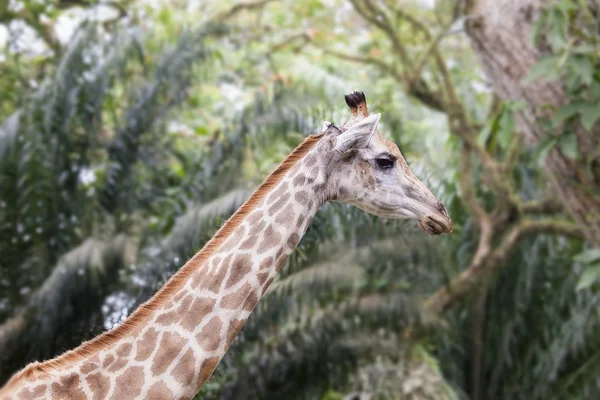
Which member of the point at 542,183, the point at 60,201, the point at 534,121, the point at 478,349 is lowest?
the point at 478,349

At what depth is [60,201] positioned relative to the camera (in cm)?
607

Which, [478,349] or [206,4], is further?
[206,4]

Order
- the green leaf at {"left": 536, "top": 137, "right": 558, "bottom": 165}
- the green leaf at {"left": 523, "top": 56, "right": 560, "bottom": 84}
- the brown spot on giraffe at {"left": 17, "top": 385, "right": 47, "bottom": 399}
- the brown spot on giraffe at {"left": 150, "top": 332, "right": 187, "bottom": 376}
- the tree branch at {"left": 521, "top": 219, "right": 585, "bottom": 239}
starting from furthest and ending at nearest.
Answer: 1. the tree branch at {"left": 521, "top": 219, "right": 585, "bottom": 239}
2. the green leaf at {"left": 536, "top": 137, "right": 558, "bottom": 165}
3. the green leaf at {"left": 523, "top": 56, "right": 560, "bottom": 84}
4. the brown spot on giraffe at {"left": 150, "top": 332, "right": 187, "bottom": 376}
5. the brown spot on giraffe at {"left": 17, "top": 385, "right": 47, "bottom": 399}

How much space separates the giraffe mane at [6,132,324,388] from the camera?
2.61 meters

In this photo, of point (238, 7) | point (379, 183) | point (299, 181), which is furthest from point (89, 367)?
point (238, 7)

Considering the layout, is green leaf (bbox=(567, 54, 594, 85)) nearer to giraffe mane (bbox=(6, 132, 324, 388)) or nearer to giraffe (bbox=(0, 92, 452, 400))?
giraffe (bbox=(0, 92, 452, 400))

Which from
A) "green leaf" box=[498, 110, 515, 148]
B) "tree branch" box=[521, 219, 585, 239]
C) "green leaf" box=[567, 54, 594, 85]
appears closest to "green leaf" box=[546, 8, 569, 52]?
"green leaf" box=[567, 54, 594, 85]

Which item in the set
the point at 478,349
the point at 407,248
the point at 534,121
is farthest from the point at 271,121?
the point at 478,349

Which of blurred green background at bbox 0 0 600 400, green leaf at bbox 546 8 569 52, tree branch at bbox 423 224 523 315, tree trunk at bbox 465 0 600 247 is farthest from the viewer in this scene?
tree branch at bbox 423 224 523 315

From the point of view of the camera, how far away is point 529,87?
5289 millimetres

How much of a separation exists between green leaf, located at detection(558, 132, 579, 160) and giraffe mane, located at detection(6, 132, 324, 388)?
2402mm

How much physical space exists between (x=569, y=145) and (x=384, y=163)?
2.33m

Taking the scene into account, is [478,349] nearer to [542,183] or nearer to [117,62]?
[542,183]

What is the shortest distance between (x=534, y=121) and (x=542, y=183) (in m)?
2.15
